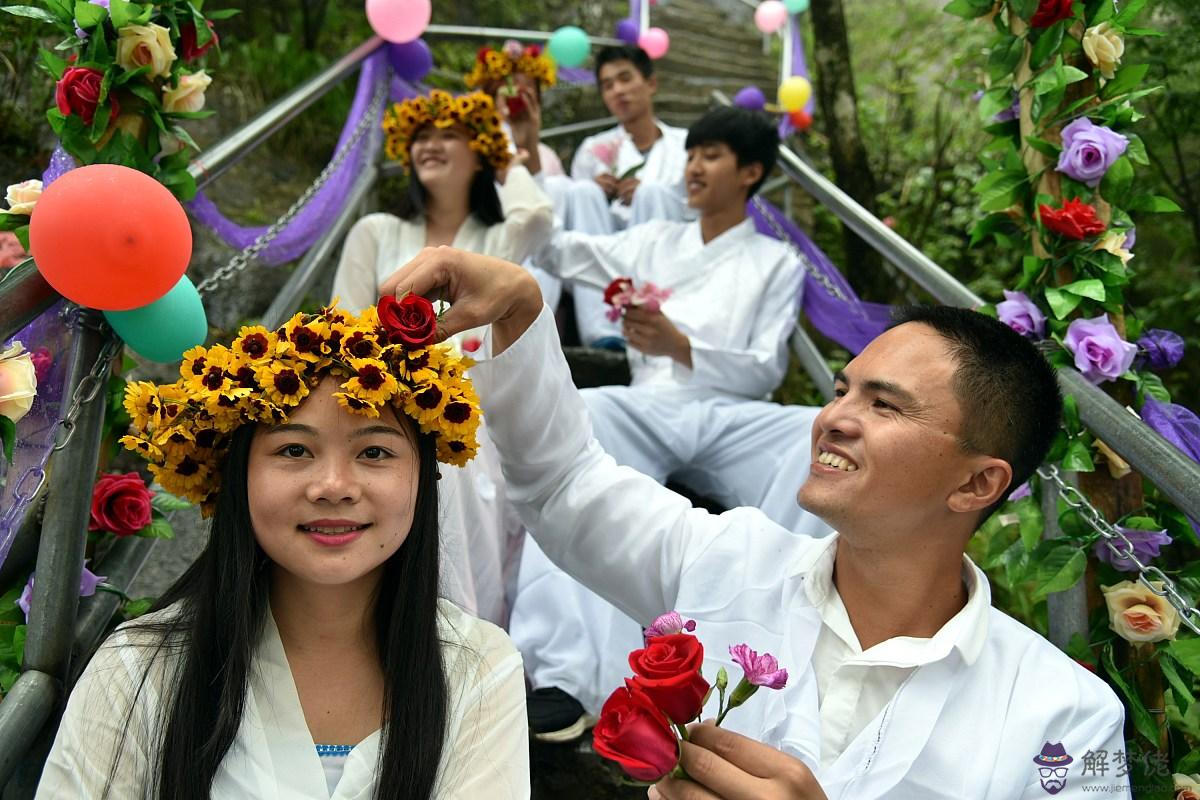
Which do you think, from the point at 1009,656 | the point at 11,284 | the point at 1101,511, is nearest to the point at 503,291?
the point at 11,284

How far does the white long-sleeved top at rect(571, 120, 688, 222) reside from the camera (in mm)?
6137

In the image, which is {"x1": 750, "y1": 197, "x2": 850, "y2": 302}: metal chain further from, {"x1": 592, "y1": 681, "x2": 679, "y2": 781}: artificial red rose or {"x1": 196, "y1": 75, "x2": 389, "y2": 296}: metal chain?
{"x1": 592, "y1": 681, "x2": 679, "y2": 781}: artificial red rose

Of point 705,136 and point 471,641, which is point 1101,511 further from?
point 705,136

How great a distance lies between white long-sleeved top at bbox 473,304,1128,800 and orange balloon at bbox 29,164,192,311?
662mm

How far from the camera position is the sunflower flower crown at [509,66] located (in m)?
5.26

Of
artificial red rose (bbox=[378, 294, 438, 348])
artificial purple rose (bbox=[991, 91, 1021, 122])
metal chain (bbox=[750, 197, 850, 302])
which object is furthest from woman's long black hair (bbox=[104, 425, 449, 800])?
metal chain (bbox=[750, 197, 850, 302])

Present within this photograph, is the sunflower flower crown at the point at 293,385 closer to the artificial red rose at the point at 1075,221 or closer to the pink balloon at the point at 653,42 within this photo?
the artificial red rose at the point at 1075,221

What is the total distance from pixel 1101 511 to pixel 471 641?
1.55 metres

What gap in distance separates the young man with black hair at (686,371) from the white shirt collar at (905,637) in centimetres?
91

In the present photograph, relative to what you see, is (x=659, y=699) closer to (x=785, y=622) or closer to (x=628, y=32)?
(x=785, y=622)

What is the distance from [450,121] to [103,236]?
8.12 feet

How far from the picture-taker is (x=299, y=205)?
3.79 meters

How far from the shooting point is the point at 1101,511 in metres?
2.58
